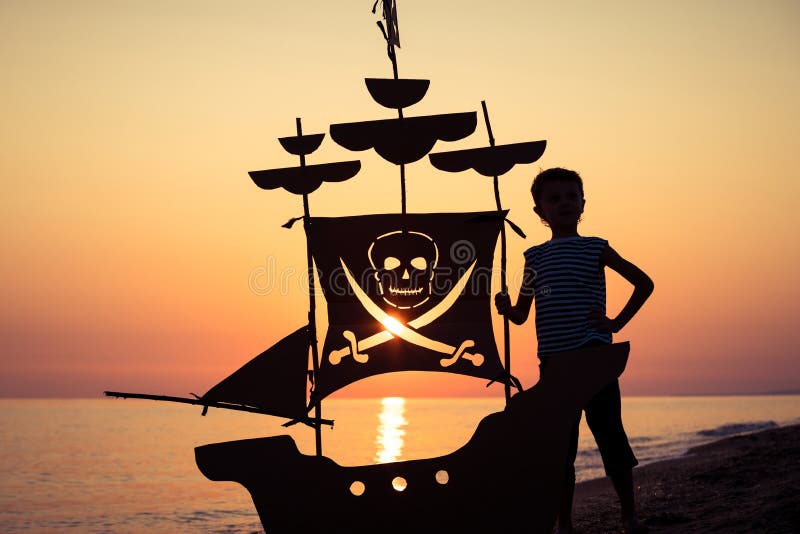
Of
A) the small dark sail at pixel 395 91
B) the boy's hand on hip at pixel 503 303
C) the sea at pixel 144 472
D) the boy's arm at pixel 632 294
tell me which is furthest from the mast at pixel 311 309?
the sea at pixel 144 472

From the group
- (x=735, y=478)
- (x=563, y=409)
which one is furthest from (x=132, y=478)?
(x=563, y=409)

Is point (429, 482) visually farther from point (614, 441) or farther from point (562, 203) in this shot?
point (562, 203)

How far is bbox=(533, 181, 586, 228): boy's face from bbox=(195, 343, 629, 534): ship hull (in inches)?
41.3

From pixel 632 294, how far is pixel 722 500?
260 cm

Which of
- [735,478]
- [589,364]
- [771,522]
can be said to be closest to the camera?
[589,364]

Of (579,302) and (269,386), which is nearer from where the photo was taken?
(579,302)

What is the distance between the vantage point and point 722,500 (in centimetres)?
662

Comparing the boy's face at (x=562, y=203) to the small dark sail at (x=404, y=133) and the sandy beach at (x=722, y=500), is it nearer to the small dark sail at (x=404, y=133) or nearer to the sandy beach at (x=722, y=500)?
the small dark sail at (x=404, y=133)

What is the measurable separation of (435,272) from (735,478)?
13.1ft

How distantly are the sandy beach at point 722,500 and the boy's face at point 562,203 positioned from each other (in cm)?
224

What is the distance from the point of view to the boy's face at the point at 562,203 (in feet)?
17.5

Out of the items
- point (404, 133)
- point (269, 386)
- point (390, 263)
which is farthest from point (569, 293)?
point (269, 386)

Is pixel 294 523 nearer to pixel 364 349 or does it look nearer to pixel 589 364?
pixel 364 349

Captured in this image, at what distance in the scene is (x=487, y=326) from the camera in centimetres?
608
